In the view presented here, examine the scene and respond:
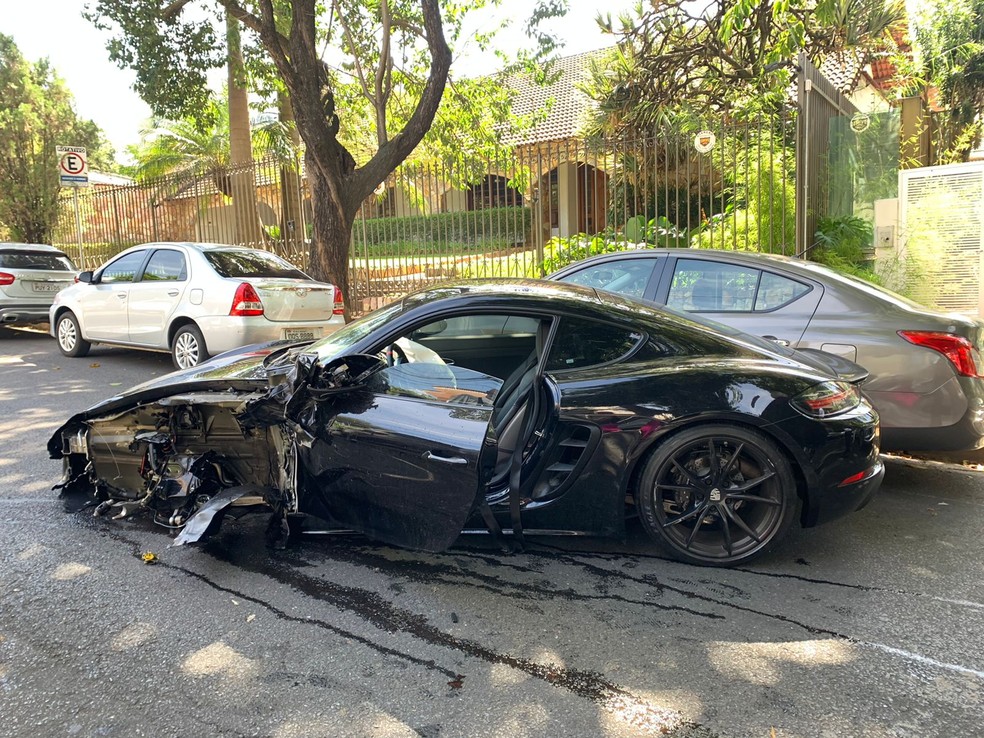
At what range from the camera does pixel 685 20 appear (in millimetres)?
13180

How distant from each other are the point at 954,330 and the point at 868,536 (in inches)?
55.7

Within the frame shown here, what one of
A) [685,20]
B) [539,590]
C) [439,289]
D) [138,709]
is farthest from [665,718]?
[685,20]

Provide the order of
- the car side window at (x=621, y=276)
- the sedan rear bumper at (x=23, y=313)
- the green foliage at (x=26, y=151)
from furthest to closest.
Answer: the green foliage at (x=26, y=151), the sedan rear bumper at (x=23, y=313), the car side window at (x=621, y=276)

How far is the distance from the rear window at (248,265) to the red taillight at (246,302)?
1.25ft

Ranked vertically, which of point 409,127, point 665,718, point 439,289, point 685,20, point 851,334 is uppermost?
point 685,20

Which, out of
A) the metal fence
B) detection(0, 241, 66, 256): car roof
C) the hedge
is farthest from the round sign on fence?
detection(0, 241, 66, 256): car roof

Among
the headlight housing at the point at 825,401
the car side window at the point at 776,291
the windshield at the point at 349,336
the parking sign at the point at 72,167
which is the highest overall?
the parking sign at the point at 72,167

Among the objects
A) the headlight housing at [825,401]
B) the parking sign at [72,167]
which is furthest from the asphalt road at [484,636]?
the parking sign at [72,167]

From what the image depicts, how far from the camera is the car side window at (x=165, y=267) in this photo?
8.70 m

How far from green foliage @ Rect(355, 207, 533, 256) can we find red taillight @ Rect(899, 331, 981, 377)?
809 cm

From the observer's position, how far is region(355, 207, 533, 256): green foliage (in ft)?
40.0

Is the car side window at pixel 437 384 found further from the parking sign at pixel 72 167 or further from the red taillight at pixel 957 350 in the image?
the parking sign at pixel 72 167

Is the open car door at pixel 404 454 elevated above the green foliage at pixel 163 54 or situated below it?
below

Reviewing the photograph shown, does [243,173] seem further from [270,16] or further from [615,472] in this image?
[615,472]
